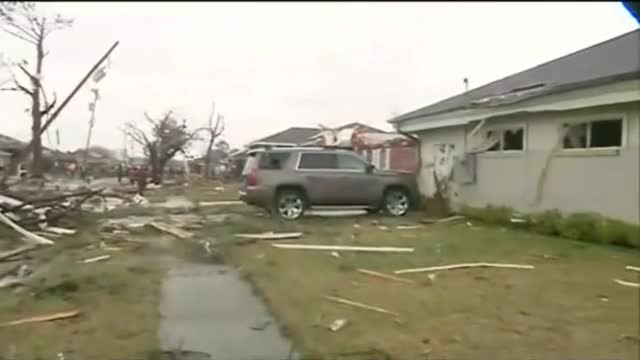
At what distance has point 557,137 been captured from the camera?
1614 cm

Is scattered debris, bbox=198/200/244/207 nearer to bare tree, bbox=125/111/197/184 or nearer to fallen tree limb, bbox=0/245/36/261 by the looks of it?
bare tree, bbox=125/111/197/184

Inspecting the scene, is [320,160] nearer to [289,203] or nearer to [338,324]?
[289,203]

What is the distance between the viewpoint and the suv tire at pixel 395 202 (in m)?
20.5

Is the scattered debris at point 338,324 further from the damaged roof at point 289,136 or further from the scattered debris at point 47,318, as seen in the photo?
the damaged roof at point 289,136

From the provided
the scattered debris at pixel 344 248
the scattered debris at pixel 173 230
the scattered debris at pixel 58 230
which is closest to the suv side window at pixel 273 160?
the scattered debris at pixel 173 230

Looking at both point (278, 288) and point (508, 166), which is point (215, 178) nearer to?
point (508, 166)

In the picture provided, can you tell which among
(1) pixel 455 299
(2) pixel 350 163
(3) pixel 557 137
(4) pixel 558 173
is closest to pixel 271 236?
(2) pixel 350 163

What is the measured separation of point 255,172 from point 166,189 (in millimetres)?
8196

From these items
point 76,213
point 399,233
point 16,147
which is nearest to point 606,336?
point 16,147

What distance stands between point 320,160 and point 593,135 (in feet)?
24.3

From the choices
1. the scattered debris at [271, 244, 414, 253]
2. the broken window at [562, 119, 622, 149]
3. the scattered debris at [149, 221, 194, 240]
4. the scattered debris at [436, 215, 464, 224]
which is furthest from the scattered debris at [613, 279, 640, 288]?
the scattered debris at [436, 215, 464, 224]

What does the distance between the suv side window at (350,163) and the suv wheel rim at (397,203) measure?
45.4 inches

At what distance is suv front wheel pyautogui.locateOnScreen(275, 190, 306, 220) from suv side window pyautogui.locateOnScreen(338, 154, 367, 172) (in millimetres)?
1401

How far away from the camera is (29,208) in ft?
46.5
